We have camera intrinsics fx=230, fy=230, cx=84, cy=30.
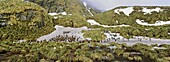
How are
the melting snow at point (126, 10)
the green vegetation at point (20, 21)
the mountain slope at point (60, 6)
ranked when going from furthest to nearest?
the mountain slope at point (60, 6)
the melting snow at point (126, 10)
the green vegetation at point (20, 21)

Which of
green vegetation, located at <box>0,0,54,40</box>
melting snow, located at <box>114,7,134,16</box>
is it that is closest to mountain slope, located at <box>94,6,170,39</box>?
melting snow, located at <box>114,7,134,16</box>

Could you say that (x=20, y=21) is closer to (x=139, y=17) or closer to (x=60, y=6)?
(x=139, y=17)

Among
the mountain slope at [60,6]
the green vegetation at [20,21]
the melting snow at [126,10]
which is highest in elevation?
the green vegetation at [20,21]

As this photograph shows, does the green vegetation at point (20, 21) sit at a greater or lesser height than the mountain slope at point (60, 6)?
greater

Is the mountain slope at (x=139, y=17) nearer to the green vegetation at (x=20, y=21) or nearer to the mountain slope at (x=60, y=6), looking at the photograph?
the green vegetation at (x=20, y=21)

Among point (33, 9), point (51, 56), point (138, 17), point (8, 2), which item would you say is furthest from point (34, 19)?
→ point (138, 17)

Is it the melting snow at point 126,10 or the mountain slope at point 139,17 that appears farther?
the melting snow at point 126,10

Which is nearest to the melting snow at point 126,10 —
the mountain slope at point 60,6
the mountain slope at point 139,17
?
the mountain slope at point 139,17

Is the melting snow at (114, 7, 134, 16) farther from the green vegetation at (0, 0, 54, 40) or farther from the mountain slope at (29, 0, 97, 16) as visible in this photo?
the mountain slope at (29, 0, 97, 16)

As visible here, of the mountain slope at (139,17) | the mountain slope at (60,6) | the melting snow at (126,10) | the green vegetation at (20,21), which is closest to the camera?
the green vegetation at (20,21)

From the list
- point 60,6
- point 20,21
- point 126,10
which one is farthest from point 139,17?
point 60,6

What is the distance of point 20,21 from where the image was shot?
196ft

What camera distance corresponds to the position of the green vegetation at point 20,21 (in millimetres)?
55344

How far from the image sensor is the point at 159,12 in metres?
94.6
